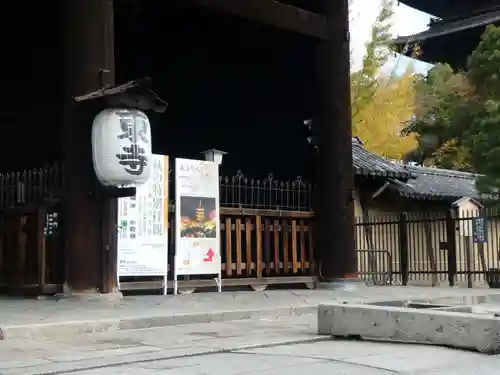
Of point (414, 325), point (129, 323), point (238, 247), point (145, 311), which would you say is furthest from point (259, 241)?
point (414, 325)

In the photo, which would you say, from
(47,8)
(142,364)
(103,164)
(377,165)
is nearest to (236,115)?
(377,165)

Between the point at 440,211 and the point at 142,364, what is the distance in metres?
15.7

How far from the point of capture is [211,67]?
52.5 feet

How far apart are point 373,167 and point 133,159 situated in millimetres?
8128

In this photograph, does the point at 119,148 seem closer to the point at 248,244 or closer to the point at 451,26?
the point at 248,244

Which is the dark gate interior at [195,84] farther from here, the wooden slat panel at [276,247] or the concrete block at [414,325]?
the concrete block at [414,325]

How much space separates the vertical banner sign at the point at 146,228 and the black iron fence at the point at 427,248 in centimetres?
682

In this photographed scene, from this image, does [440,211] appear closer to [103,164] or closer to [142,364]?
[103,164]

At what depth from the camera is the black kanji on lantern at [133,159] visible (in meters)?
9.59

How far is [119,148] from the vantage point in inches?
376

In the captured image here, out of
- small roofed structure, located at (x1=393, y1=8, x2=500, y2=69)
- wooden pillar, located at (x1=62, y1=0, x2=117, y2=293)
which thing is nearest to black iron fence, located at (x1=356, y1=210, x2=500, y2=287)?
wooden pillar, located at (x1=62, y1=0, x2=117, y2=293)

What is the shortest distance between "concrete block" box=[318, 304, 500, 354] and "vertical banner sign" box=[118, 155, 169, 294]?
161 inches

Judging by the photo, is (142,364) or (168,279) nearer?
(142,364)

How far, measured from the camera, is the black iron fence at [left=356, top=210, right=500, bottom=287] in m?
15.9
